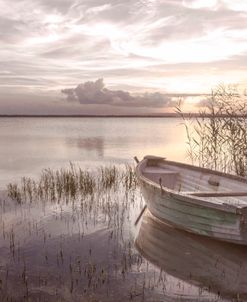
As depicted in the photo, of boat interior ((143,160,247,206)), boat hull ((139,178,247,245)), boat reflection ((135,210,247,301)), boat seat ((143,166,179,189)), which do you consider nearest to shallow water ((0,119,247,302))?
boat reflection ((135,210,247,301))

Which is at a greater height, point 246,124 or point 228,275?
point 246,124

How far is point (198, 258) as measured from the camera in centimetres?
746

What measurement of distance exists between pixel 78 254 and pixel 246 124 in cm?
666

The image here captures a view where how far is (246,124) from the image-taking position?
1168cm

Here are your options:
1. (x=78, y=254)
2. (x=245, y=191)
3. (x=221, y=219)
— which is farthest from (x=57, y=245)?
(x=245, y=191)

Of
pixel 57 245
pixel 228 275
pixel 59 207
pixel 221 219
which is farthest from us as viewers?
pixel 59 207

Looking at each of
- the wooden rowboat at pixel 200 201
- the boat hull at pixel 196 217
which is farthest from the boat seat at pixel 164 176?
the boat hull at pixel 196 217

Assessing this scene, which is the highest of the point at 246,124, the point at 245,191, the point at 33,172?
the point at 246,124

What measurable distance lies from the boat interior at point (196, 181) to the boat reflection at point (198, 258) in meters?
1.03

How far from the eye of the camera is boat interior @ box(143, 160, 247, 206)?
8.78 meters

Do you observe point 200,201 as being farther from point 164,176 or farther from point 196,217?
point 164,176

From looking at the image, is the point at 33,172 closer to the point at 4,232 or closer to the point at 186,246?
the point at 4,232

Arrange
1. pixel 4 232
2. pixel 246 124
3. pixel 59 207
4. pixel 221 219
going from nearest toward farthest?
pixel 221 219
pixel 4 232
pixel 59 207
pixel 246 124

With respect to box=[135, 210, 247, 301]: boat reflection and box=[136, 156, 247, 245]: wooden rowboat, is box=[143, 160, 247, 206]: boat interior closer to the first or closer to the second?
box=[136, 156, 247, 245]: wooden rowboat
